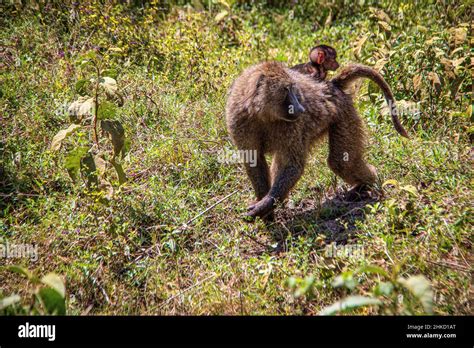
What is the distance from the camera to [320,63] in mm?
4812

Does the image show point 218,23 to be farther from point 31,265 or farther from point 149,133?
point 31,265

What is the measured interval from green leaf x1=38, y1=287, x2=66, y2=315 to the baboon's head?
77.9 inches

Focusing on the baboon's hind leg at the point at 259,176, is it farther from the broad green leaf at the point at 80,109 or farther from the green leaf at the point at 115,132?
the broad green leaf at the point at 80,109

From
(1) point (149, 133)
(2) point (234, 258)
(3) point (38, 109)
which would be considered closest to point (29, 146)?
(3) point (38, 109)

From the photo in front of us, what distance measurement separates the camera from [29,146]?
15.1ft

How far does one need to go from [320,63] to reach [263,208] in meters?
1.61

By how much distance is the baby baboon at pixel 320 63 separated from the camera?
4777mm

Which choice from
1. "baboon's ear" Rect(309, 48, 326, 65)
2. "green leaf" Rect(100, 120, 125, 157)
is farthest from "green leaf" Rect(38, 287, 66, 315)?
"baboon's ear" Rect(309, 48, 326, 65)

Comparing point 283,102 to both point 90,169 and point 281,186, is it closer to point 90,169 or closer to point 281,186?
point 281,186

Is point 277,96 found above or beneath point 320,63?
beneath
